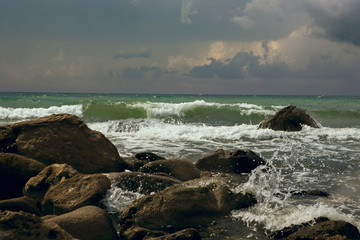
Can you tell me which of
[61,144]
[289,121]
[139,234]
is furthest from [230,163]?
[289,121]

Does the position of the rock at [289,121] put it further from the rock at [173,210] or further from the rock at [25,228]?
the rock at [25,228]

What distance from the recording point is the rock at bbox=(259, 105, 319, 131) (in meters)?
13.5

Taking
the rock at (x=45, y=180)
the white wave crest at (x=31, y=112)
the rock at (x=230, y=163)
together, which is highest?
the rock at (x=45, y=180)

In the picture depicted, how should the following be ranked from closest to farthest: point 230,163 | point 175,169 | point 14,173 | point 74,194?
point 74,194 → point 14,173 → point 175,169 → point 230,163

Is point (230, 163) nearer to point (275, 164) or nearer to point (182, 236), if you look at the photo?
point (275, 164)

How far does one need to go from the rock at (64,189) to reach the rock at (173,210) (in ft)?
1.51

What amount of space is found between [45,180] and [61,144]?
1.33 metres

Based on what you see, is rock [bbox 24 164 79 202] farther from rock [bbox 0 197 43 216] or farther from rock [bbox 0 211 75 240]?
rock [bbox 0 211 75 240]


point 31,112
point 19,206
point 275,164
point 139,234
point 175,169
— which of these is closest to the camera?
point 139,234

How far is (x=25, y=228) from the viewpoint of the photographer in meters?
2.85

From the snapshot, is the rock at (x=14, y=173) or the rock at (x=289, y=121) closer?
→ the rock at (x=14, y=173)

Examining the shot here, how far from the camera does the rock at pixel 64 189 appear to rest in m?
4.34

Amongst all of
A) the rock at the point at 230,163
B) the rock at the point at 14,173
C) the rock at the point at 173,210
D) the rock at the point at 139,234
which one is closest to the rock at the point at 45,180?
the rock at the point at 14,173

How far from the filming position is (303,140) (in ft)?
38.9
